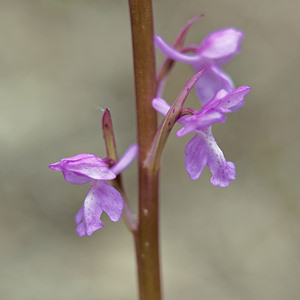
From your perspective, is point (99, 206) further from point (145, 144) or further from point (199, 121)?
point (199, 121)

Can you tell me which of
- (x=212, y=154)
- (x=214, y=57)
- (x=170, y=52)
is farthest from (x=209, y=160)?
(x=214, y=57)

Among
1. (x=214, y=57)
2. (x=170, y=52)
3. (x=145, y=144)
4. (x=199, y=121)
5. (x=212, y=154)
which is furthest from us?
(x=214, y=57)

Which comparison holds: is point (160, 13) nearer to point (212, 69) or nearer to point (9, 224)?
point (9, 224)

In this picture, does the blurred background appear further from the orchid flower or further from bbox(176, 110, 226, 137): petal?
bbox(176, 110, 226, 137): petal

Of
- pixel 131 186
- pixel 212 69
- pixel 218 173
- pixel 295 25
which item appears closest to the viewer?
pixel 218 173

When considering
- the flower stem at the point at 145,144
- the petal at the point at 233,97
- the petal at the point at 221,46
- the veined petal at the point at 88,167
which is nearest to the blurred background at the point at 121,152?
the flower stem at the point at 145,144

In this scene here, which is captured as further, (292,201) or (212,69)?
(292,201)

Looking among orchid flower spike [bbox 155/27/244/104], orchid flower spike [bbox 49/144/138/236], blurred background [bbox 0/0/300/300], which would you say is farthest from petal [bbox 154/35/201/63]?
blurred background [bbox 0/0/300/300]

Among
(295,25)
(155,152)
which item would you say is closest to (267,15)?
(295,25)
